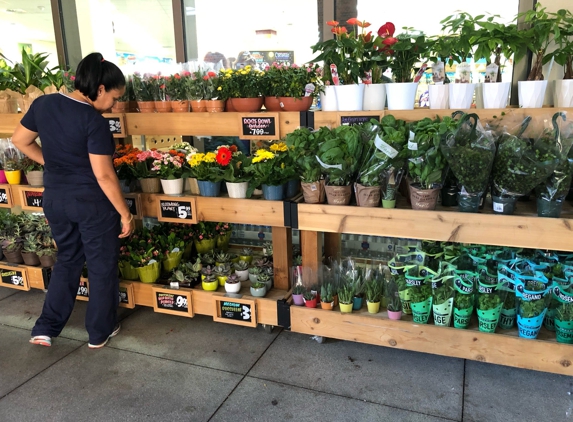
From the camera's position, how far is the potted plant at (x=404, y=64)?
2.44 m

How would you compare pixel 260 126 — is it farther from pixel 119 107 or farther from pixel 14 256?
pixel 14 256

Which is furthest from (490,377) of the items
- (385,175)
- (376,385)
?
(385,175)

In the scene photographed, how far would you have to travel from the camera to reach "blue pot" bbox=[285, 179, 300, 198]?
270 centimetres

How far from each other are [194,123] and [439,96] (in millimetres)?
1465

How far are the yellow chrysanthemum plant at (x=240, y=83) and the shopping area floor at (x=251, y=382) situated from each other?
1.47 meters

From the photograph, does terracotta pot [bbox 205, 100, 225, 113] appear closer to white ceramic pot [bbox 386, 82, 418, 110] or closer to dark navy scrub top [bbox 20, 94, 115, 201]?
dark navy scrub top [bbox 20, 94, 115, 201]

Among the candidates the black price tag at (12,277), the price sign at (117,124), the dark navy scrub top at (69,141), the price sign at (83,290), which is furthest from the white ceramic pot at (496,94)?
the black price tag at (12,277)

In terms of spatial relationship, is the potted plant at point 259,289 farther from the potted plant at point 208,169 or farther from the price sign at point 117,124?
the price sign at point 117,124

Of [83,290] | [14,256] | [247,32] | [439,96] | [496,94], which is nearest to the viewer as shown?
[496,94]

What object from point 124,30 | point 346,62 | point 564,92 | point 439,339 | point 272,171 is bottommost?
point 439,339

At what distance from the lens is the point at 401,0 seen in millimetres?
3383

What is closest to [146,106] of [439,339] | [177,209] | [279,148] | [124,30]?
[177,209]

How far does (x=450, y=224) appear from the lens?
2244 mm

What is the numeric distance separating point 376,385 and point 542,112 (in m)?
1.59
